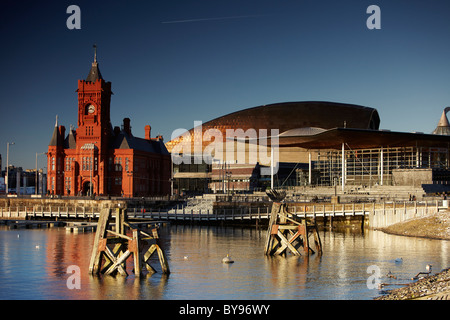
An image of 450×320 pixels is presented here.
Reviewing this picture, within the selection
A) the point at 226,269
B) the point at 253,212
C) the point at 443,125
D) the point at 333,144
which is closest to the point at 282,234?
the point at 226,269

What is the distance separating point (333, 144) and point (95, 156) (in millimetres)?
39692

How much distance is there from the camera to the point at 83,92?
92812mm

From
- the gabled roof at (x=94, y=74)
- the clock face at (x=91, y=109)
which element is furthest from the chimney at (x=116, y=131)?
the gabled roof at (x=94, y=74)

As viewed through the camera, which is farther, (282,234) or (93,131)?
(93,131)

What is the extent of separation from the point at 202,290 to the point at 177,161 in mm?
106787

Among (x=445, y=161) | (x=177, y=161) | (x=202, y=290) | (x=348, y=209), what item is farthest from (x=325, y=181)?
(x=202, y=290)

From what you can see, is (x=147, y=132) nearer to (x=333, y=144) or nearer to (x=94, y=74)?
(x=94, y=74)

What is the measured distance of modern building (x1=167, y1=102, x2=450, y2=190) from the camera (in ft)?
281

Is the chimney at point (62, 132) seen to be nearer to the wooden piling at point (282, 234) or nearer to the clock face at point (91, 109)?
the clock face at point (91, 109)

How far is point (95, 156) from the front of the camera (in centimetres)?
9225

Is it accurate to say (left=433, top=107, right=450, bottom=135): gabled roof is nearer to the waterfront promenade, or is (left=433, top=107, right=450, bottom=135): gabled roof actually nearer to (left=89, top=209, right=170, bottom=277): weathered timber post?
the waterfront promenade
